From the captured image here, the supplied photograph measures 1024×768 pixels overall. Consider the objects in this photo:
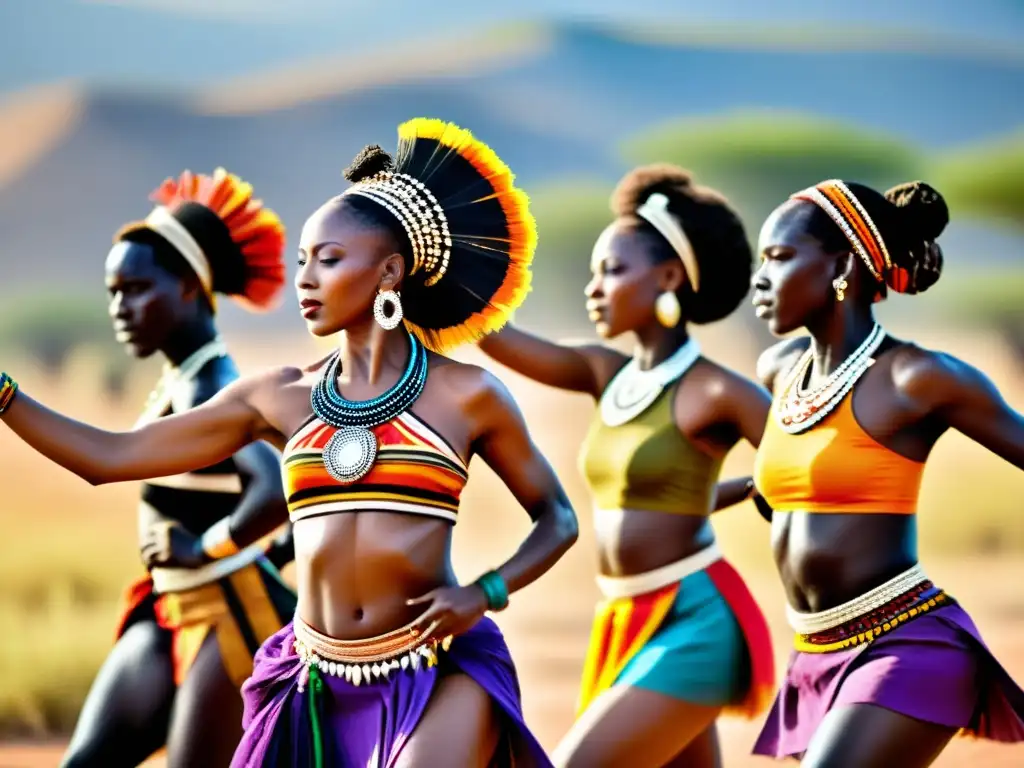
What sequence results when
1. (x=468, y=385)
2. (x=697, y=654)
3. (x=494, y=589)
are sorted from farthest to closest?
1. (x=697, y=654)
2. (x=468, y=385)
3. (x=494, y=589)

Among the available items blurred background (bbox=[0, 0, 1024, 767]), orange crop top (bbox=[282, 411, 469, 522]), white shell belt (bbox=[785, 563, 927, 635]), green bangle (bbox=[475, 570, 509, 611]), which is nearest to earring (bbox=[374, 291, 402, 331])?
orange crop top (bbox=[282, 411, 469, 522])

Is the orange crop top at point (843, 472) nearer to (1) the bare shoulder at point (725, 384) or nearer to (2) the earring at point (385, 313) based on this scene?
(1) the bare shoulder at point (725, 384)

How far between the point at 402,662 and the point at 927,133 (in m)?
26.6

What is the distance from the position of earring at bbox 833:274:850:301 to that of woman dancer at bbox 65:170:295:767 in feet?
→ 6.63

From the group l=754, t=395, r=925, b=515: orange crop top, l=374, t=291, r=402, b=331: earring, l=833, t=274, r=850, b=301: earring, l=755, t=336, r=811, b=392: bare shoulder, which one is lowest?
l=754, t=395, r=925, b=515: orange crop top

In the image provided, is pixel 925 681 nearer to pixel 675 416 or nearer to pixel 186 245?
pixel 675 416

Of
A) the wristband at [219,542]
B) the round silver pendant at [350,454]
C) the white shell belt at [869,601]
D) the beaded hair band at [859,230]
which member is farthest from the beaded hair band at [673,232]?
the round silver pendant at [350,454]

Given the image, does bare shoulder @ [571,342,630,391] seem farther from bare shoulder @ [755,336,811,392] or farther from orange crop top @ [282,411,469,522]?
orange crop top @ [282,411,469,522]

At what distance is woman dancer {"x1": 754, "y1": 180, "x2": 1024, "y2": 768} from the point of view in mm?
4871

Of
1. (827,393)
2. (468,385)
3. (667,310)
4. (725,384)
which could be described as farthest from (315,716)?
(667,310)

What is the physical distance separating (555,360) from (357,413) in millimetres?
2248

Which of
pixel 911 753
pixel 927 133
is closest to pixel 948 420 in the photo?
pixel 911 753

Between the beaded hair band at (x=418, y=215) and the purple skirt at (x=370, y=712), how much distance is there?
979 millimetres

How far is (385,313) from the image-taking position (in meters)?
4.58
